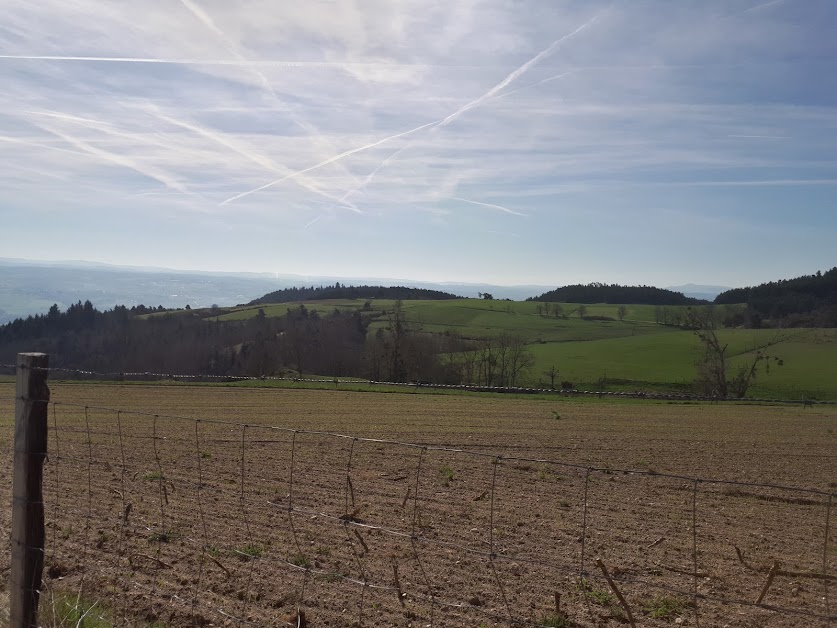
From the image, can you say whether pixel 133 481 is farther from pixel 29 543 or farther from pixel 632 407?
pixel 632 407

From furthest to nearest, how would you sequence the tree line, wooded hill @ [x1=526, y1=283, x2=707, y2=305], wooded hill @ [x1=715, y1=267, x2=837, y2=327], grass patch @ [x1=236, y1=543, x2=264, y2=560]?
wooded hill @ [x1=526, y1=283, x2=707, y2=305], wooded hill @ [x1=715, y1=267, x2=837, y2=327], the tree line, grass patch @ [x1=236, y1=543, x2=264, y2=560]

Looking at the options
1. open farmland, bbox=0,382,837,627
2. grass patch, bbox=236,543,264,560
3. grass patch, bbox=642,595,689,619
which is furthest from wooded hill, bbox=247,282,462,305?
grass patch, bbox=642,595,689,619

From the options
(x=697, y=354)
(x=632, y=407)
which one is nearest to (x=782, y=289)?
(x=697, y=354)

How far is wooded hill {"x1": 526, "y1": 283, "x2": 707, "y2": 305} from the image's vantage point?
492 feet

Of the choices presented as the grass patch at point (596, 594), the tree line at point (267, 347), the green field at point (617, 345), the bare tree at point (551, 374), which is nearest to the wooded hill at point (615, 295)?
the green field at point (617, 345)

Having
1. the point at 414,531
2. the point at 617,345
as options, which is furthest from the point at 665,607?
the point at 617,345

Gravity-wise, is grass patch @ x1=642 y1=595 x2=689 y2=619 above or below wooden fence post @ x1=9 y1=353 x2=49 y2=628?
below

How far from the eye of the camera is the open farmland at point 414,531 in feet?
21.1

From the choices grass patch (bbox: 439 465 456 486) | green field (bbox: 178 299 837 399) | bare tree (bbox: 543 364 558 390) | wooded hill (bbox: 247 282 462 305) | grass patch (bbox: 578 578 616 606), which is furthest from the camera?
wooded hill (bbox: 247 282 462 305)

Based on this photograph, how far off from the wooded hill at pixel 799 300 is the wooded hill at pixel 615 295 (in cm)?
2580

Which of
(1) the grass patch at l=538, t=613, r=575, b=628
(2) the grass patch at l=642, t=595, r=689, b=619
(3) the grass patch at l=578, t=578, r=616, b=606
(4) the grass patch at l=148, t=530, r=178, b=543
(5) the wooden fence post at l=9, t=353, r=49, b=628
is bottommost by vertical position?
(2) the grass patch at l=642, t=595, r=689, b=619

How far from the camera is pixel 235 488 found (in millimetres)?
11289

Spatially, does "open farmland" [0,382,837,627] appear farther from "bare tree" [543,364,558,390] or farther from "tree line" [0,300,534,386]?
"bare tree" [543,364,558,390]

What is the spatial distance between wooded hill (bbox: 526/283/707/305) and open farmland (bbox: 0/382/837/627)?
134m
